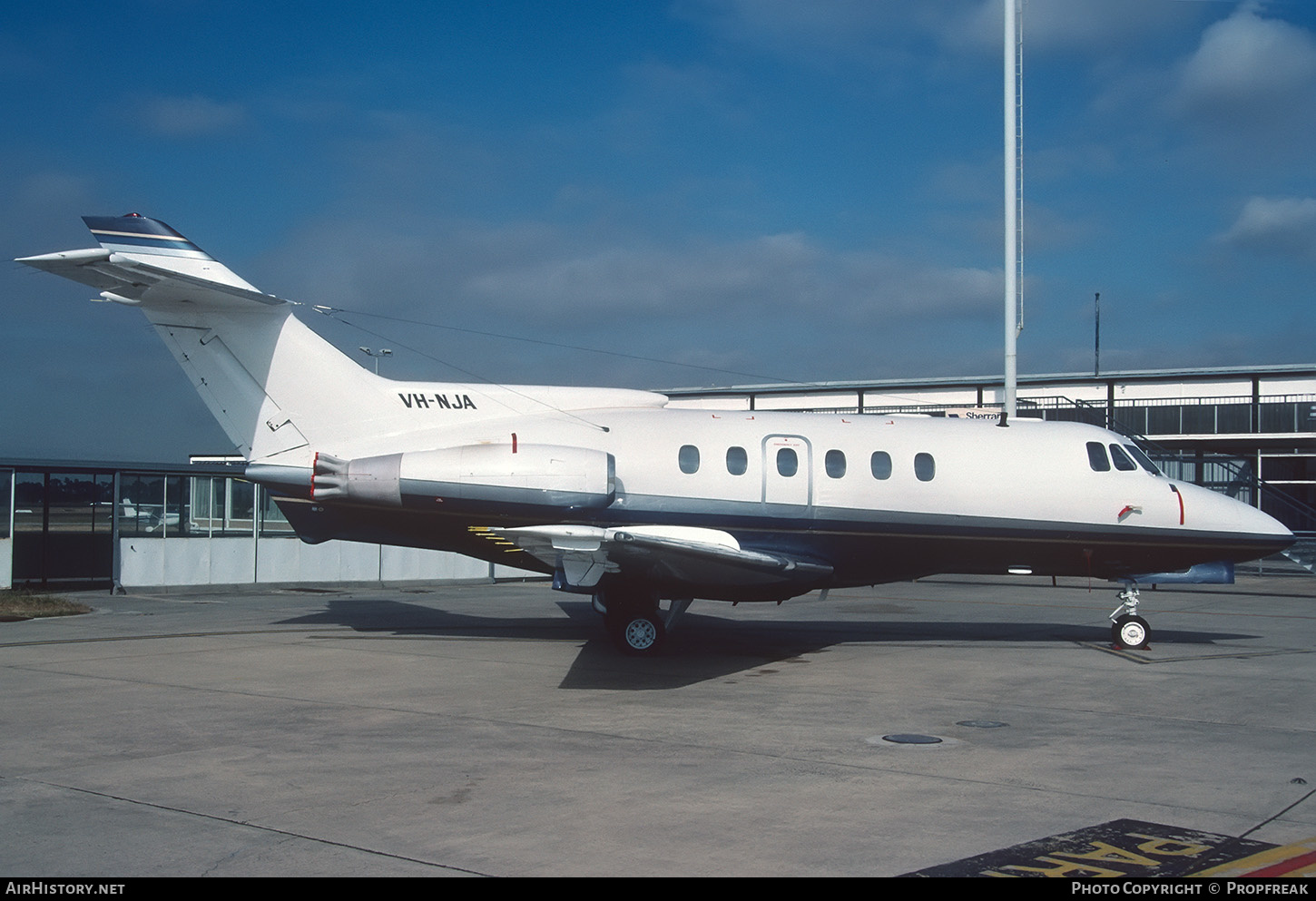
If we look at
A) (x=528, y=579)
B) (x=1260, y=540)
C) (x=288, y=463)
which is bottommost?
(x=528, y=579)

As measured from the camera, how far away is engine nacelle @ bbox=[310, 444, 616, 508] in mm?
14242

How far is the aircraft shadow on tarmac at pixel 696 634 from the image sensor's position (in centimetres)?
1345

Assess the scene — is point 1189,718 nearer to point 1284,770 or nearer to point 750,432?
point 1284,770

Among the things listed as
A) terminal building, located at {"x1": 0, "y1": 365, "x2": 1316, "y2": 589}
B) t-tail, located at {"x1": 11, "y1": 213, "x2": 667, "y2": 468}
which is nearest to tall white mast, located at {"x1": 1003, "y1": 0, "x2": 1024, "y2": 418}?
terminal building, located at {"x1": 0, "y1": 365, "x2": 1316, "y2": 589}

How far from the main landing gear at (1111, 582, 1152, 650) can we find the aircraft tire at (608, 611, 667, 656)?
6747 millimetres

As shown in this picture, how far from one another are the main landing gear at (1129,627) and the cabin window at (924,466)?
3.42 meters

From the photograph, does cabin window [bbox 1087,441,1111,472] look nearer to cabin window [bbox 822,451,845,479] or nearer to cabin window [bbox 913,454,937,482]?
cabin window [bbox 913,454,937,482]

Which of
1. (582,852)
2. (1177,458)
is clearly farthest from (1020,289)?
(582,852)

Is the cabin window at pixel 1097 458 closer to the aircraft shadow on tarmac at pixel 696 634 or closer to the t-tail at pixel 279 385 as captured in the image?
the aircraft shadow on tarmac at pixel 696 634

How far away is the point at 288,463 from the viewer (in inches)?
600

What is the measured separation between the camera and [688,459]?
1496cm

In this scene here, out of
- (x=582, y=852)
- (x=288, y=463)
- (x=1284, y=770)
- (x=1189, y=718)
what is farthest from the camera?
(x=288, y=463)

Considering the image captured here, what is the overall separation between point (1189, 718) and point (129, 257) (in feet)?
44.8

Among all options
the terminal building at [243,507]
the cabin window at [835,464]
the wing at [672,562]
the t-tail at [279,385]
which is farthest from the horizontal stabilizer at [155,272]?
the terminal building at [243,507]
